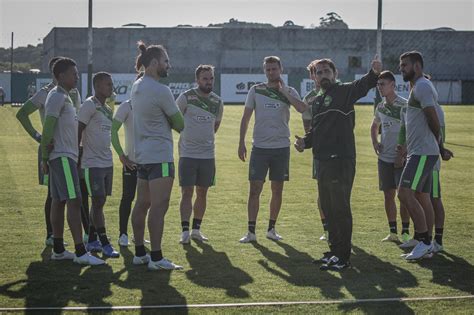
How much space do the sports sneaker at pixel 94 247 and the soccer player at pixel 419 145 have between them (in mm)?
3294

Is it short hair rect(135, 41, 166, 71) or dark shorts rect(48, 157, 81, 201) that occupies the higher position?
short hair rect(135, 41, 166, 71)

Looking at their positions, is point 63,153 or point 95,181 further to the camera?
point 95,181

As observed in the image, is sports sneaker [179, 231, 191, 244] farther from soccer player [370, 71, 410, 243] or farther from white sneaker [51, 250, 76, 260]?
soccer player [370, 71, 410, 243]

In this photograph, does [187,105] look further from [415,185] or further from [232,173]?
[232,173]

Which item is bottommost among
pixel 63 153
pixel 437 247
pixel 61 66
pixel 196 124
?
pixel 437 247

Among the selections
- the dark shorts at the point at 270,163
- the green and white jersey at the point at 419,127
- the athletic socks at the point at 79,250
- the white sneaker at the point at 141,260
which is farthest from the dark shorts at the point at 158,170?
the green and white jersey at the point at 419,127

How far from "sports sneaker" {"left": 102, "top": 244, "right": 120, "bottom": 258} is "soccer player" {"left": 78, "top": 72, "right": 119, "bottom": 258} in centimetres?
3

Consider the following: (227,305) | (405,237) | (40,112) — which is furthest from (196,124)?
(227,305)

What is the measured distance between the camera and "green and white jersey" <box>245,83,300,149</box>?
11000 millimetres

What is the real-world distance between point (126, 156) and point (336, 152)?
241 cm

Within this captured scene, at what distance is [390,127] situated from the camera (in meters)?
10.8

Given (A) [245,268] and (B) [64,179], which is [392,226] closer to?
(A) [245,268]

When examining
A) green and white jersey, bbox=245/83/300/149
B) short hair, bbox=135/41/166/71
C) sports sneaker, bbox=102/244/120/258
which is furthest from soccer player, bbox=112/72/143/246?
green and white jersey, bbox=245/83/300/149

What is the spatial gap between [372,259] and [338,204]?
915 millimetres
